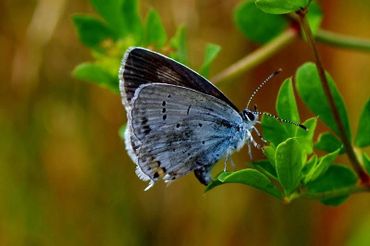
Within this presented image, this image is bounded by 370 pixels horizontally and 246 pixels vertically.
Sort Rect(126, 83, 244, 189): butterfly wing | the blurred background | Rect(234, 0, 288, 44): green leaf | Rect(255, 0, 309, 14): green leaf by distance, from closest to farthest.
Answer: Rect(255, 0, 309, 14): green leaf → Rect(126, 83, 244, 189): butterfly wing → Rect(234, 0, 288, 44): green leaf → the blurred background

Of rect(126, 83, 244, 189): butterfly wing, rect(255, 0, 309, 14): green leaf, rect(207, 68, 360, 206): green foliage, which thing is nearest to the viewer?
rect(255, 0, 309, 14): green leaf

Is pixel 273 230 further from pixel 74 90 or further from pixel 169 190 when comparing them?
pixel 74 90

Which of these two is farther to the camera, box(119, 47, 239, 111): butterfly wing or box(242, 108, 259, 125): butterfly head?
box(242, 108, 259, 125): butterfly head

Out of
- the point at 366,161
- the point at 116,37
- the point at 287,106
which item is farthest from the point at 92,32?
the point at 366,161

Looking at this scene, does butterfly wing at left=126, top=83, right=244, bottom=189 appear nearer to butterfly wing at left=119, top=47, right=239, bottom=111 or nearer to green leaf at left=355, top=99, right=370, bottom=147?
butterfly wing at left=119, top=47, right=239, bottom=111

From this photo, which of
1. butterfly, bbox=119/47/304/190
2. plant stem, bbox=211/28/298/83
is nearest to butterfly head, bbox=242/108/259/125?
butterfly, bbox=119/47/304/190

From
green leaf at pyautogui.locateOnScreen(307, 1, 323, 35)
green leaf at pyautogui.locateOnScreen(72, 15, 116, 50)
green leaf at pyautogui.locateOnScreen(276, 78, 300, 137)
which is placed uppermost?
green leaf at pyautogui.locateOnScreen(72, 15, 116, 50)

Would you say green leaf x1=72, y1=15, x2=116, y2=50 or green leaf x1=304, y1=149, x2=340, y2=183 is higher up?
green leaf x1=72, y1=15, x2=116, y2=50
